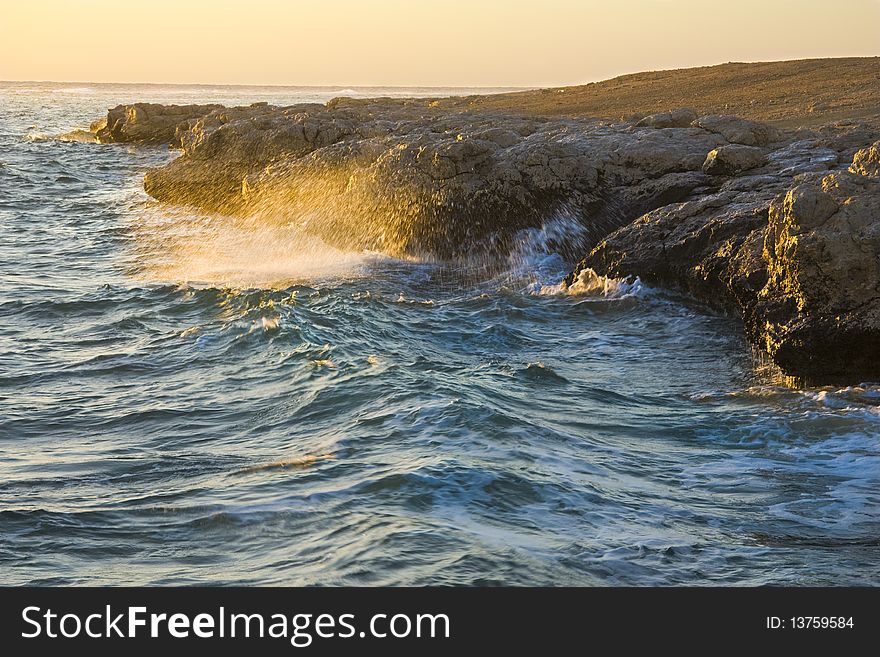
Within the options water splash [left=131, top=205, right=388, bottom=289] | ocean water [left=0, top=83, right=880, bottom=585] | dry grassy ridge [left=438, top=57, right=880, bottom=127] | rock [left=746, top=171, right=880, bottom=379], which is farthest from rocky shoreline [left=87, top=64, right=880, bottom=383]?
dry grassy ridge [left=438, top=57, right=880, bottom=127]

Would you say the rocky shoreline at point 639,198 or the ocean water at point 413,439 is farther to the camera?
the rocky shoreline at point 639,198

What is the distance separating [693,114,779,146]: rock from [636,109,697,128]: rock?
0.47 m

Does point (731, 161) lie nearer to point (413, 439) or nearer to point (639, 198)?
point (639, 198)

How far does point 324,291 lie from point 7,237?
26.0 ft

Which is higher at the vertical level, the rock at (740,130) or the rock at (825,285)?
the rock at (740,130)

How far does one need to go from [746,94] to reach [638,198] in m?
16.3

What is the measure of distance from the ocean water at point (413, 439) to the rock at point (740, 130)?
3979mm

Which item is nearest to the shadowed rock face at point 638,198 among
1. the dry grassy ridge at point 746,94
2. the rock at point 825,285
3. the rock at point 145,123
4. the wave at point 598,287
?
the rock at point 825,285

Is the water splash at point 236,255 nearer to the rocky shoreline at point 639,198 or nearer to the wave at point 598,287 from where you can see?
the rocky shoreline at point 639,198

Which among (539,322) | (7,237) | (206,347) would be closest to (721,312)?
(539,322)

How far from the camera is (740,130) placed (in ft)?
50.2

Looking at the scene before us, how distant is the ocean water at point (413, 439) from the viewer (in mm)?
5484

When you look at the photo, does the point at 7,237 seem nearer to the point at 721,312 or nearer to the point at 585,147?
the point at 585,147

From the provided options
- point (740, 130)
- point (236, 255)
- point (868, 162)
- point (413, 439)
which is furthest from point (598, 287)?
point (236, 255)
